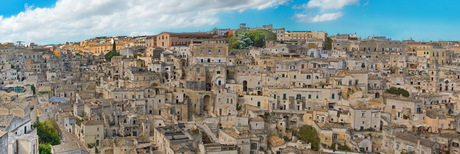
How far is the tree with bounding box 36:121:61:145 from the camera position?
28627 millimetres

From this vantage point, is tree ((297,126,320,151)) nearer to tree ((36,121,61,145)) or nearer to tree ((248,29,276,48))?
tree ((36,121,61,145))

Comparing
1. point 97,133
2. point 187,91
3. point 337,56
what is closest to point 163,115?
point 187,91

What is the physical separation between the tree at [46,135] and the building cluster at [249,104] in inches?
35.3

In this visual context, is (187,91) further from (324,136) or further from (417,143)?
(417,143)

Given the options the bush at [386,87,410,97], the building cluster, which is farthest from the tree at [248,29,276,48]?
the bush at [386,87,410,97]

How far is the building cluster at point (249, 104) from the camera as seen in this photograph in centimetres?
2908

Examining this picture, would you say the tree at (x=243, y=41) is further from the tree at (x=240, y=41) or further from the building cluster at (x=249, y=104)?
the building cluster at (x=249, y=104)

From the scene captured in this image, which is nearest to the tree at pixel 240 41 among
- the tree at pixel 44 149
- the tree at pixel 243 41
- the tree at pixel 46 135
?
the tree at pixel 243 41

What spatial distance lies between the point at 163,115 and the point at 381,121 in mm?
16832

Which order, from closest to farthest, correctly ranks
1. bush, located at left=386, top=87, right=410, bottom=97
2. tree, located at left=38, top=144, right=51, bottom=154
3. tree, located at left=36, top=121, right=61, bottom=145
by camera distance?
tree, located at left=38, top=144, right=51, bottom=154, tree, located at left=36, top=121, right=61, bottom=145, bush, located at left=386, top=87, right=410, bottom=97

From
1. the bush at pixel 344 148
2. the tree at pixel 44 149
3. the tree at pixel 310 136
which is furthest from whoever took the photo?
the tree at pixel 310 136

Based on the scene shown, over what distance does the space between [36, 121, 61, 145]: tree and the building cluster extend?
897mm

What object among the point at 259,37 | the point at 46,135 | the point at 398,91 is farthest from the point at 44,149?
the point at 259,37

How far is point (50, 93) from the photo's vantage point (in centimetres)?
4062
